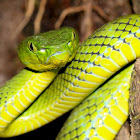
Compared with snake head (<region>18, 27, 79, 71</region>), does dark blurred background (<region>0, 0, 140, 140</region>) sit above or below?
below

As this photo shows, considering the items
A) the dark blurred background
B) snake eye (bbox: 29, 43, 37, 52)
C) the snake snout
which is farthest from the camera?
the dark blurred background

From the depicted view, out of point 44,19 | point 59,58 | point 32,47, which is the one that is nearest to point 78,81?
point 59,58

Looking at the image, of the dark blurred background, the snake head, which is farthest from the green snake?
the dark blurred background

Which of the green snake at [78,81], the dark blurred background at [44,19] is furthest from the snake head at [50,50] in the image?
the dark blurred background at [44,19]

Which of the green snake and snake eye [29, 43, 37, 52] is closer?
the green snake

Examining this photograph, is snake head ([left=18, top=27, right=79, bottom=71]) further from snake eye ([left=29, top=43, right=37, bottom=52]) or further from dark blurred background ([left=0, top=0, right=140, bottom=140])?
dark blurred background ([left=0, top=0, right=140, bottom=140])

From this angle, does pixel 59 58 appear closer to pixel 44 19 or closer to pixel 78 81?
pixel 78 81

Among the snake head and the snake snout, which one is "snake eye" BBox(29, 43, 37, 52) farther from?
the snake snout

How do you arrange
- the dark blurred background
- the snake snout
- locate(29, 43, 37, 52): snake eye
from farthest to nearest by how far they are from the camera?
the dark blurred background, locate(29, 43, 37, 52): snake eye, the snake snout
